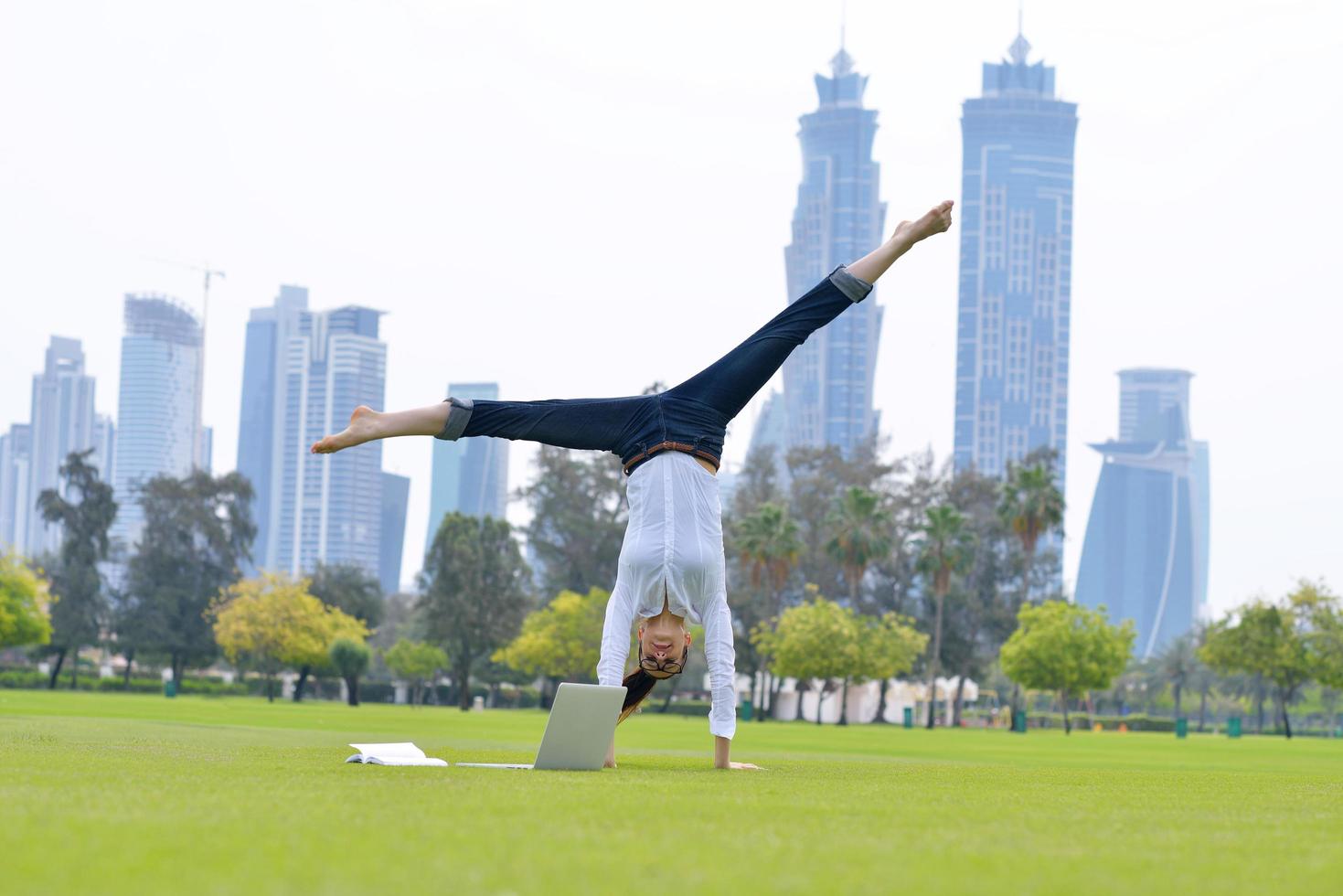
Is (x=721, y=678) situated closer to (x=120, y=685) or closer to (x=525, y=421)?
(x=525, y=421)

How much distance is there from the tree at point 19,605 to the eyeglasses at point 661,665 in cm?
5377

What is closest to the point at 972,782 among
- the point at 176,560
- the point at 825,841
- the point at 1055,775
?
the point at 1055,775

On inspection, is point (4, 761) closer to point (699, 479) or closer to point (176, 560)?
point (699, 479)

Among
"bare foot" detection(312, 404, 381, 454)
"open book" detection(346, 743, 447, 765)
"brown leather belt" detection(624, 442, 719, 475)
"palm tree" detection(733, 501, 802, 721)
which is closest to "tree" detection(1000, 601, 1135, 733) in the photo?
"palm tree" detection(733, 501, 802, 721)

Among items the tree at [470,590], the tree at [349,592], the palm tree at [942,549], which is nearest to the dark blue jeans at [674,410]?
the palm tree at [942,549]

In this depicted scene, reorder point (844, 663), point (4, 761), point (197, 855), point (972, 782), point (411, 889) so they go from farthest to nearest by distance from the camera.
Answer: point (844, 663), point (972, 782), point (4, 761), point (197, 855), point (411, 889)

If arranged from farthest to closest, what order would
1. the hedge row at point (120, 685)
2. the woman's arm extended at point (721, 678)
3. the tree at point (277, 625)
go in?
the tree at point (277, 625)
the hedge row at point (120, 685)
the woman's arm extended at point (721, 678)

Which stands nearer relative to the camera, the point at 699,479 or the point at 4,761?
the point at 4,761

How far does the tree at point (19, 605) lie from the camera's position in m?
59.3

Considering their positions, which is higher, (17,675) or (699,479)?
(699,479)

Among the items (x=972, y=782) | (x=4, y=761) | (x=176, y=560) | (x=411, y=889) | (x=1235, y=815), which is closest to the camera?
(x=411, y=889)

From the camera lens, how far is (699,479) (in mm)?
10633

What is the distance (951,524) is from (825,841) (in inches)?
3026

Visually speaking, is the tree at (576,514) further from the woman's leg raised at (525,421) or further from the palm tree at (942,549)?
Answer: the woman's leg raised at (525,421)
